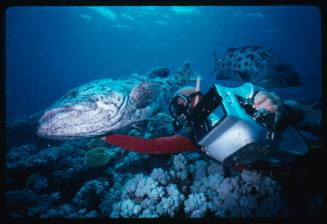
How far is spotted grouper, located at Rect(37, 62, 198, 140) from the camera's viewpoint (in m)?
3.97

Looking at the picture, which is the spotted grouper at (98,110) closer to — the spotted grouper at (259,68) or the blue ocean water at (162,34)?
the spotted grouper at (259,68)

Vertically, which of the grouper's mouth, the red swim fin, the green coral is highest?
the grouper's mouth

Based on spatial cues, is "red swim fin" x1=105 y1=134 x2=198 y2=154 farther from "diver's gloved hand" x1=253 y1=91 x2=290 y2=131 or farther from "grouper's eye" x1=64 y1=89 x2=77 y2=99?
"grouper's eye" x1=64 y1=89 x2=77 y2=99

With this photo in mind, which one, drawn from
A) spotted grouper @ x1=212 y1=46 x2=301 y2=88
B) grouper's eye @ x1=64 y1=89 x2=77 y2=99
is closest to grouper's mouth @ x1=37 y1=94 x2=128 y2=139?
grouper's eye @ x1=64 y1=89 x2=77 y2=99

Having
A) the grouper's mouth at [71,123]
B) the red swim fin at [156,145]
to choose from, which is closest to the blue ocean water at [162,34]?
the grouper's mouth at [71,123]

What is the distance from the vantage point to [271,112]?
2463 mm

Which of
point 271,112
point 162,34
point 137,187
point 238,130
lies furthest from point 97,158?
point 162,34

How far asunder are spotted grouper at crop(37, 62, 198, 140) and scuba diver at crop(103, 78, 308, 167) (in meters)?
1.82

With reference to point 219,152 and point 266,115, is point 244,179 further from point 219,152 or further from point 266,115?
point 266,115

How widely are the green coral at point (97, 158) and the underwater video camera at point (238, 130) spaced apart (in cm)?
332

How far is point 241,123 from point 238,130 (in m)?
0.10

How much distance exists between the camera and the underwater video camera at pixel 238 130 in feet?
7.86

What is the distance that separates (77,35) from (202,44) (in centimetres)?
2776

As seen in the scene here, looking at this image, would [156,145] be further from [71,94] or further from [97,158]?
[97,158]
